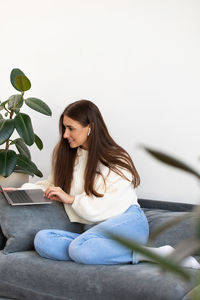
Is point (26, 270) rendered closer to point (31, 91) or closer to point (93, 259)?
point (93, 259)

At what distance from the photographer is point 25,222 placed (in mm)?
2551

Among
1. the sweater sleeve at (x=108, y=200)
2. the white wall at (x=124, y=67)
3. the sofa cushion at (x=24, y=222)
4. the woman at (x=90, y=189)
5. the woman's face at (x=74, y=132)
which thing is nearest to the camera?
the woman at (x=90, y=189)

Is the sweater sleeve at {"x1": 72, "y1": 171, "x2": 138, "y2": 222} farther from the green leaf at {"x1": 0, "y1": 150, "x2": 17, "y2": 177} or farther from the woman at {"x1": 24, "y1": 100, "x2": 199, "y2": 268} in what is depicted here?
the green leaf at {"x1": 0, "y1": 150, "x2": 17, "y2": 177}

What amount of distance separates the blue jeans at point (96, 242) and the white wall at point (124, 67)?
0.64 m

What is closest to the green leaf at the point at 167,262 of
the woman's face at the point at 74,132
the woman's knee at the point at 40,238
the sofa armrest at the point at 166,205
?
the woman's knee at the point at 40,238

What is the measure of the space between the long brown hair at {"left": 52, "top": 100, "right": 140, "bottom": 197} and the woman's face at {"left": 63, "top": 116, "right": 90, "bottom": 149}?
2 cm

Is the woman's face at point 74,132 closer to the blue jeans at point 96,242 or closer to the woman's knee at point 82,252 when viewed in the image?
the blue jeans at point 96,242

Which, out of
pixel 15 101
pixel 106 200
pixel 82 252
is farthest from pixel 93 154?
pixel 15 101

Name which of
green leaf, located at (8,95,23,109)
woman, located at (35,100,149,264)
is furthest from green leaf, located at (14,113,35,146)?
woman, located at (35,100,149,264)

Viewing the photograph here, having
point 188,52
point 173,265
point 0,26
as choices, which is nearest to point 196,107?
point 188,52

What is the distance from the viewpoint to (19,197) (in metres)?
2.60

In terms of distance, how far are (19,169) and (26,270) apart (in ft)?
3.74

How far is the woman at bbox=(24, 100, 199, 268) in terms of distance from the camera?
92.5 inches

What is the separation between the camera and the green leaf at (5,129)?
10.1 feet
